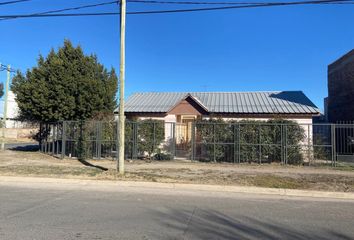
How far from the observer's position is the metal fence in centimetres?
1712

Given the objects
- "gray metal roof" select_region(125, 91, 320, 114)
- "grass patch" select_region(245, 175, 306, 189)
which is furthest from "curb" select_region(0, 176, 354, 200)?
"gray metal roof" select_region(125, 91, 320, 114)

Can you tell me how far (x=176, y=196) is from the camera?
973cm

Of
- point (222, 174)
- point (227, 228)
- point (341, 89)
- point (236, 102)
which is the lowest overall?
point (227, 228)

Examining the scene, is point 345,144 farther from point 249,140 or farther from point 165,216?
point 165,216

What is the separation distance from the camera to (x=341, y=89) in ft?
84.1

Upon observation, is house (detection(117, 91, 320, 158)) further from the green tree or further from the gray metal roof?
the green tree

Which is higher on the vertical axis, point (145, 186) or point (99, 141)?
point (99, 141)

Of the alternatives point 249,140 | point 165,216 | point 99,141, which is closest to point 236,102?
point 249,140

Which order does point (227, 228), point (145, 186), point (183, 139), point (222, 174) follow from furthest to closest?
point (183, 139) → point (222, 174) → point (145, 186) → point (227, 228)

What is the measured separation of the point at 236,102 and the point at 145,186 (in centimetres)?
1456

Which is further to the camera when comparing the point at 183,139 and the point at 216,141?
the point at 183,139

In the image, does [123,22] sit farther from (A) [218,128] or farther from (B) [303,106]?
(B) [303,106]

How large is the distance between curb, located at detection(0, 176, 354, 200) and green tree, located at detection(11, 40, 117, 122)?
7.79m

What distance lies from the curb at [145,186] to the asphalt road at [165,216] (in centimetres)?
51
